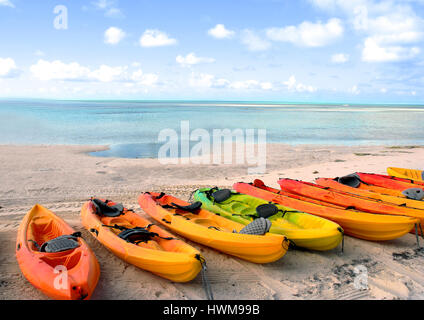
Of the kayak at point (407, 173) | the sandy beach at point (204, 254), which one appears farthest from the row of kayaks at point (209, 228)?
the kayak at point (407, 173)

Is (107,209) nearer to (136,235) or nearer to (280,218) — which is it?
(136,235)

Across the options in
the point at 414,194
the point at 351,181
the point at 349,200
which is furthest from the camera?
the point at 351,181

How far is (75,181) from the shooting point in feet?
31.3

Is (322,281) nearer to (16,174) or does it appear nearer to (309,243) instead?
(309,243)

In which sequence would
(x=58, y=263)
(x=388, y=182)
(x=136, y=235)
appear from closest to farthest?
(x=58, y=263) → (x=136, y=235) → (x=388, y=182)

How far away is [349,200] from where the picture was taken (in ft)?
20.1

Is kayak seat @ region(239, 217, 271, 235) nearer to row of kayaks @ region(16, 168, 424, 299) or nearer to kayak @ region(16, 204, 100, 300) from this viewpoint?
row of kayaks @ region(16, 168, 424, 299)

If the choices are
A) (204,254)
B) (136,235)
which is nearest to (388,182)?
(204,254)

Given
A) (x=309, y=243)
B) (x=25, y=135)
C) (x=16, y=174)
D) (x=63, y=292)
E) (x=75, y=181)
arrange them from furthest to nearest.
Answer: (x=25, y=135) < (x=16, y=174) < (x=75, y=181) < (x=309, y=243) < (x=63, y=292)

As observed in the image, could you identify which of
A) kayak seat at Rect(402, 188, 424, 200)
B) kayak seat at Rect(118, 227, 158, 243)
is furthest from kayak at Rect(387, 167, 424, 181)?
kayak seat at Rect(118, 227, 158, 243)

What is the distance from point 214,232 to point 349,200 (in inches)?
118

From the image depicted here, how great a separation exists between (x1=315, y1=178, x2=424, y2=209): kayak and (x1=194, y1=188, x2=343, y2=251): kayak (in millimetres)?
1609
